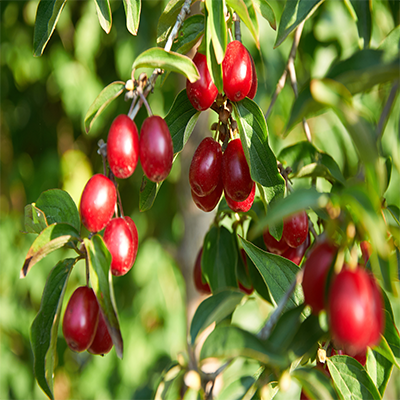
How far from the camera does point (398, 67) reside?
0.95 feet

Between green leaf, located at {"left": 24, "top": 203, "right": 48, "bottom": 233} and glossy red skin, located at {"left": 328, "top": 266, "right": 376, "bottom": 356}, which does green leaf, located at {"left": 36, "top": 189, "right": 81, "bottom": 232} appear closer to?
green leaf, located at {"left": 24, "top": 203, "right": 48, "bottom": 233}

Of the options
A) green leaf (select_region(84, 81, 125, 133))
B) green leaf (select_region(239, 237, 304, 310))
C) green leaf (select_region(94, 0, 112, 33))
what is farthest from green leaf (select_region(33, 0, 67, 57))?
green leaf (select_region(239, 237, 304, 310))

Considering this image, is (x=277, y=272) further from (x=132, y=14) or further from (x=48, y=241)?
(x=132, y=14)

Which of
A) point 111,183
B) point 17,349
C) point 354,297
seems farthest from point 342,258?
point 17,349

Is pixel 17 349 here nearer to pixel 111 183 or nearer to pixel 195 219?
pixel 195 219

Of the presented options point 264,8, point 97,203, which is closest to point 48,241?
point 97,203

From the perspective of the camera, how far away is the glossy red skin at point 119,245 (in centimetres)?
47

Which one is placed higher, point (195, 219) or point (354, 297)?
point (354, 297)

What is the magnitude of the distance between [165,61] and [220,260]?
0.36 meters

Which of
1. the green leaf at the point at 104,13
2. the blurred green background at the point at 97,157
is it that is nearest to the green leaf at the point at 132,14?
the green leaf at the point at 104,13

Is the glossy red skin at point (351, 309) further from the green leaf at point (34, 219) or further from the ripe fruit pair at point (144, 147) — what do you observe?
the green leaf at point (34, 219)

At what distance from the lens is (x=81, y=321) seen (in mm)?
473

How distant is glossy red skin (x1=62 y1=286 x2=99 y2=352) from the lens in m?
0.47

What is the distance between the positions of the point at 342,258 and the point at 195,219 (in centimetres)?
98
